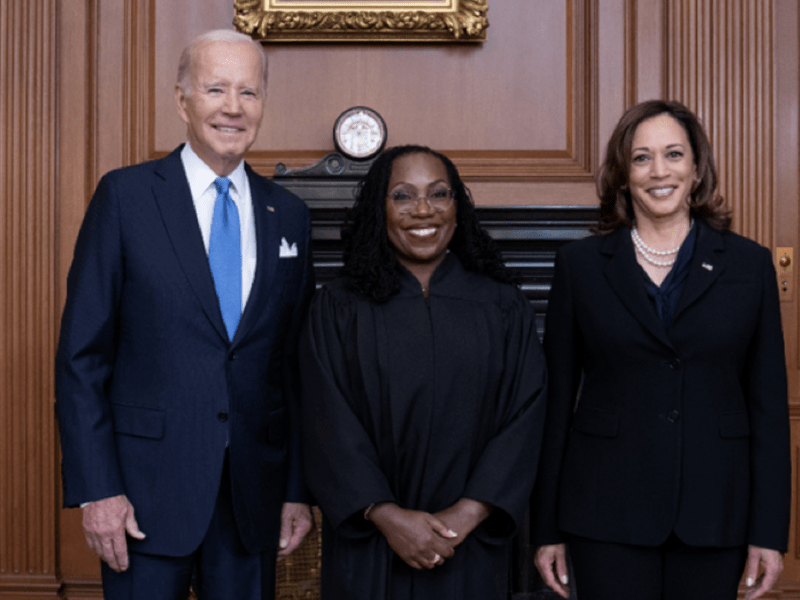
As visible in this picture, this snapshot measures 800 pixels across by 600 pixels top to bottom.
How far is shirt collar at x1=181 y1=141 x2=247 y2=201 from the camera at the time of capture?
68.7 inches

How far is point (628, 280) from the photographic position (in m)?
1.69

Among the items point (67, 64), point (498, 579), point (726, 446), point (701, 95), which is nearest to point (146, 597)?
point (498, 579)

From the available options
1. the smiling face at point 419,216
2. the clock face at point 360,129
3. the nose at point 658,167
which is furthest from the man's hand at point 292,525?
the clock face at point 360,129

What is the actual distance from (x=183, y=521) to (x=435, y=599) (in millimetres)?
567

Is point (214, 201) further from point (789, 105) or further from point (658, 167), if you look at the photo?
point (789, 105)

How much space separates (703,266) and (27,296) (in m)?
2.37

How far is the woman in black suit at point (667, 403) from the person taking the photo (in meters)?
1.60

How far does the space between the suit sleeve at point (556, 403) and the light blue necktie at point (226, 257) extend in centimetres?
73

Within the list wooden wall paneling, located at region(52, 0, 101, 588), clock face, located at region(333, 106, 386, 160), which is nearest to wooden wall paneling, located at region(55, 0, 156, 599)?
wooden wall paneling, located at region(52, 0, 101, 588)

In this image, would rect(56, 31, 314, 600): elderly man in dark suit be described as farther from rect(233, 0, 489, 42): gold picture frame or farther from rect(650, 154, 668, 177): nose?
rect(233, 0, 489, 42): gold picture frame

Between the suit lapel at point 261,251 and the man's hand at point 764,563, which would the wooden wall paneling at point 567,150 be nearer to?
the suit lapel at point 261,251

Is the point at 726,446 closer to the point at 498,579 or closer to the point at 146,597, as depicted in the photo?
the point at 498,579

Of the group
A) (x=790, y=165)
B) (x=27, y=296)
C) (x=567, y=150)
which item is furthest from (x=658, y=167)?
(x=27, y=296)

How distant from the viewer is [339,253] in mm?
2742
